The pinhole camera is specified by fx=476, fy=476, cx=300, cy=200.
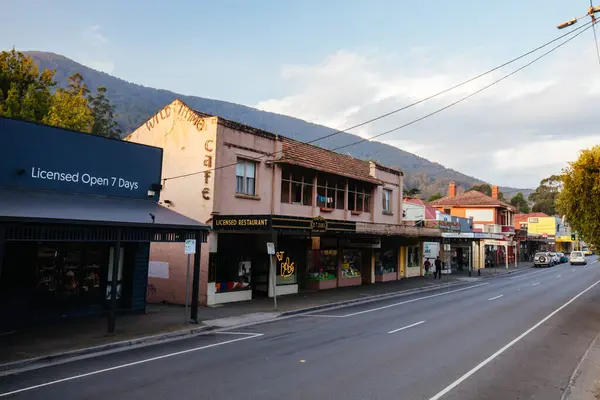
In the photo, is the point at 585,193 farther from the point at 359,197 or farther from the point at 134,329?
the point at 134,329

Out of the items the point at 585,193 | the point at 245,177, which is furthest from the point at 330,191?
the point at 585,193

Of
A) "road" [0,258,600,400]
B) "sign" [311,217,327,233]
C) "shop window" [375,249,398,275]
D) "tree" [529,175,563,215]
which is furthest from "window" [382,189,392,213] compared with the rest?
"tree" [529,175,563,215]

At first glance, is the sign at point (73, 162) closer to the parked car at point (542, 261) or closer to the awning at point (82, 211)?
the awning at point (82, 211)

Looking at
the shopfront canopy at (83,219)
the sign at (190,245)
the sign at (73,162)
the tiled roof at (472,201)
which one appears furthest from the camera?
the tiled roof at (472,201)

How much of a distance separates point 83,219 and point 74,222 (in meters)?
0.29

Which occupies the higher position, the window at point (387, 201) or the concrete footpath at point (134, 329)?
the window at point (387, 201)

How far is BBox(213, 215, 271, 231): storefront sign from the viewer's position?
19094 millimetres

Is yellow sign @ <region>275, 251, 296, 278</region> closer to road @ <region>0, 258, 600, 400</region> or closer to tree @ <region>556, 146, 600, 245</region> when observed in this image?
road @ <region>0, 258, 600, 400</region>

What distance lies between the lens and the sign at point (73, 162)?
14086 mm

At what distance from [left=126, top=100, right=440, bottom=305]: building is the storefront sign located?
0.04 metres

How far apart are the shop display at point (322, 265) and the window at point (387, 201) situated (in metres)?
6.80

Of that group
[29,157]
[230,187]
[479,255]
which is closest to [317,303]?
[230,187]

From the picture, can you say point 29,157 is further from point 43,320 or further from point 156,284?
point 156,284

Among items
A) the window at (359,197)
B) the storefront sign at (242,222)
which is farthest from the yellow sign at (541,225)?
the storefront sign at (242,222)
